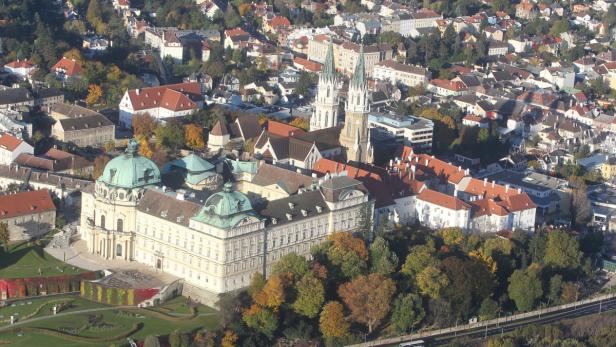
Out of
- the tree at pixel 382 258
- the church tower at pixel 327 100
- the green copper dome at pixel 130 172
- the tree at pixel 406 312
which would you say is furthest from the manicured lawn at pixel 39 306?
the church tower at pixel 327 100

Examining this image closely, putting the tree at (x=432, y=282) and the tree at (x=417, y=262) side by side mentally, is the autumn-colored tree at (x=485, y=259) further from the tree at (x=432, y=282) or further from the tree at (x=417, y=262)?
the tree at (x=432, y=282)

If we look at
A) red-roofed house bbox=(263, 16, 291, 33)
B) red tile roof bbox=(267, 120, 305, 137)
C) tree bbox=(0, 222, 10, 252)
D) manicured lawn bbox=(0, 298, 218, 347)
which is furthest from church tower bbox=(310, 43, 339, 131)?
red-roofed house bbox=(263, 16, 291, 33)

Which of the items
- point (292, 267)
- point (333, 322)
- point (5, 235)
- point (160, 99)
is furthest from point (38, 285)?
point (160, 99)

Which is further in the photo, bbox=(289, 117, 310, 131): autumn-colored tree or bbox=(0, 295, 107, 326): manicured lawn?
bbox=(289, 117, 310, 131): autumn-colored tree

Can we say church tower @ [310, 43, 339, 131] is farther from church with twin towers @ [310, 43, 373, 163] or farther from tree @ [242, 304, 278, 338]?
tree @ [242, 304, 278, 338]

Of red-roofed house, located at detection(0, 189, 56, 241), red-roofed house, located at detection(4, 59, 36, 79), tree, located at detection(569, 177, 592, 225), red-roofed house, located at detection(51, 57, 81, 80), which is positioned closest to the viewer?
red-roofed house, located at detection(0, 189, 56, 241)

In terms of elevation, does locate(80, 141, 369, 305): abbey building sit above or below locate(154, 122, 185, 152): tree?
above

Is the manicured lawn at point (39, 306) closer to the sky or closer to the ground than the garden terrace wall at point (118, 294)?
closer to the ground
